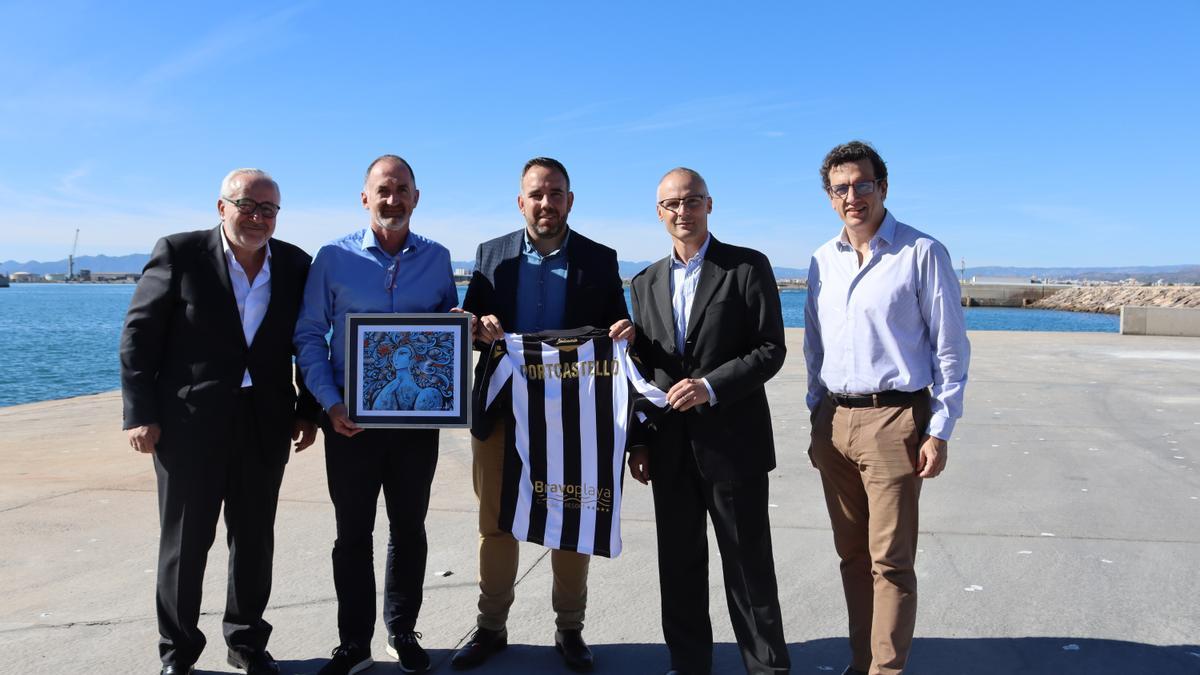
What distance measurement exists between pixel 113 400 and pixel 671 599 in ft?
43.5

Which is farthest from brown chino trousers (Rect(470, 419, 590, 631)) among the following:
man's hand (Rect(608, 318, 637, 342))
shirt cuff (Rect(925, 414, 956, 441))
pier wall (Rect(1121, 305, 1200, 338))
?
pier wall (Rect(1121, 305, 1200, 338))

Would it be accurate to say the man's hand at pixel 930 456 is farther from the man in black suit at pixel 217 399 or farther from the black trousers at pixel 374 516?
the man in black suit at pixel 217 399

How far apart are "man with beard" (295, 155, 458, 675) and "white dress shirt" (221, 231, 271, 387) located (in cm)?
19

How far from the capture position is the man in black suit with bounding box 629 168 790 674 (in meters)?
3.96

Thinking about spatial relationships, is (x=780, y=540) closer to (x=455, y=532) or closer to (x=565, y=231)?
(x=455, y=532)

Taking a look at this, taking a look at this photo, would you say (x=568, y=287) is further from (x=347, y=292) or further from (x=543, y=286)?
(x=347, y=292)

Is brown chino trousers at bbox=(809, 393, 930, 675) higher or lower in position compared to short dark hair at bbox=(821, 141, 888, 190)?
lower

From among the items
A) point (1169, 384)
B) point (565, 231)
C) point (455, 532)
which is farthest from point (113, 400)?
point (1169, 384)

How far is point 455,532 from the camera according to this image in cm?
627

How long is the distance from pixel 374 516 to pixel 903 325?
2.65 metres

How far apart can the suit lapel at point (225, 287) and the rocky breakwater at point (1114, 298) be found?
298 ft

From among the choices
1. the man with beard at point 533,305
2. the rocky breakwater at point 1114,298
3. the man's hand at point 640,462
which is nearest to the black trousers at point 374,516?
the man with beard at point 533,305

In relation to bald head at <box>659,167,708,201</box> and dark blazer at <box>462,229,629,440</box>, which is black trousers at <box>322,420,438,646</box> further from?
bald head at <box>659,167,708,201</box>

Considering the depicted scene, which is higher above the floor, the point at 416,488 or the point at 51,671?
the point at 416,488
